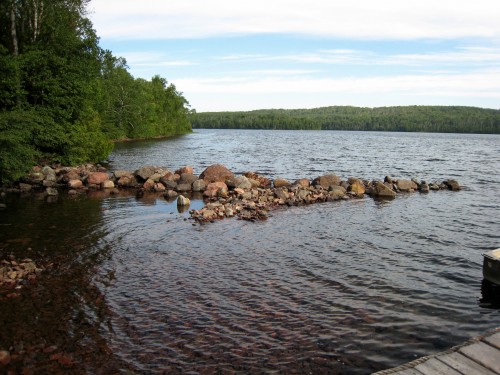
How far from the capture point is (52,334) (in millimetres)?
9461

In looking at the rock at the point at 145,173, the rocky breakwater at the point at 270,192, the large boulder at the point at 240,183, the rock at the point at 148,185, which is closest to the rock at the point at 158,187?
the rock at the point at 148,185

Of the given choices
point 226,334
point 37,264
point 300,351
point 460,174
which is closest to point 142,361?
point 226,334

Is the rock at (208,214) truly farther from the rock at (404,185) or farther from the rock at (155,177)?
the rock at (404,185)

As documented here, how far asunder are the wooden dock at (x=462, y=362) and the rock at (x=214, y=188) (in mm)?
20484

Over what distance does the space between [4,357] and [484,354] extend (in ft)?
31.7

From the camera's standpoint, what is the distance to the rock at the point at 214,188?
27484mm

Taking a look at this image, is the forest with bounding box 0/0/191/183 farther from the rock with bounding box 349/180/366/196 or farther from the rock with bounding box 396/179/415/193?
the rock with bounding box 396/179/415/193

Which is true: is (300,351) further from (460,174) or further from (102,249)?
(460,174)

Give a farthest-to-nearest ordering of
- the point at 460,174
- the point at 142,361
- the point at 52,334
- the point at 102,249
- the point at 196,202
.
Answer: the point at 460,174 < the point at 196,202 < the point at 102,249 < the point at 52,334 < the point at 142,361

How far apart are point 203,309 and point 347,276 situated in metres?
5.17

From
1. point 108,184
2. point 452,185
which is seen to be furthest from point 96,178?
point 452,185

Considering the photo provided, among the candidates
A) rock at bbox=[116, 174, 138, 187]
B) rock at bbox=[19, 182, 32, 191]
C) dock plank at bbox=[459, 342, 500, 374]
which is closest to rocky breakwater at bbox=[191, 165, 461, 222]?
rock at bbox=[116, 174, 138, 187]

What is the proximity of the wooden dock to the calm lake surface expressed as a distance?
116cm

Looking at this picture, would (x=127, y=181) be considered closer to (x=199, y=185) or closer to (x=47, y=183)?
(x=47, y=183)
